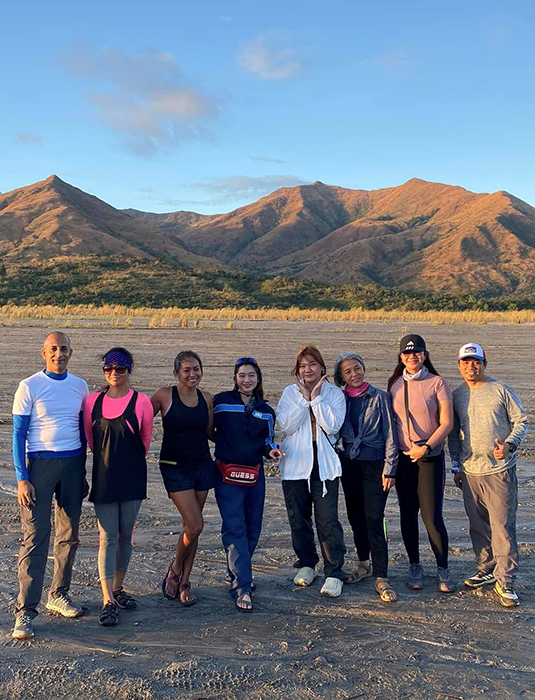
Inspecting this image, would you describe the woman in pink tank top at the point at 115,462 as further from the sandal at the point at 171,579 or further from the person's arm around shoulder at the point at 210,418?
the person's arm around shoulder at the point at 210,418

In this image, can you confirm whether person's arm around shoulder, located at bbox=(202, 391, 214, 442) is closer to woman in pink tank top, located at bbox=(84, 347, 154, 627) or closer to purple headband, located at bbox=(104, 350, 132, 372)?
woman in pink tank top, located at bbox=(84, 347, 154, 627)

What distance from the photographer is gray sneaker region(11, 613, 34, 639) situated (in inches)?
164

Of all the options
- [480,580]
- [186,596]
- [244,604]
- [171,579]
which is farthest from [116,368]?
[480,580]

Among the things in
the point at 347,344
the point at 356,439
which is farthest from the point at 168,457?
the point at 347,344

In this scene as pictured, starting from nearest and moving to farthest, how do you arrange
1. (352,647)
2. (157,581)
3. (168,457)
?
(352,647), (168,457), (157,581)

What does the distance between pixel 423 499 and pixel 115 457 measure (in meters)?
2.37

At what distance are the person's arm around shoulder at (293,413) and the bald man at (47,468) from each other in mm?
1511

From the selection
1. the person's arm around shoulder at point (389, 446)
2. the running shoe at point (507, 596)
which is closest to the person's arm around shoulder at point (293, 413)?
the person's arm around shoulder at point (389, 446)

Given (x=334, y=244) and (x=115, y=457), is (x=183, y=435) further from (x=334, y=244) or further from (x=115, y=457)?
(x=334, y=244)

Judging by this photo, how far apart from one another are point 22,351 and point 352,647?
18971 millimetres

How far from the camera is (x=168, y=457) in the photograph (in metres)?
4.73

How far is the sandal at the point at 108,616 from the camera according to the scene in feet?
14.3

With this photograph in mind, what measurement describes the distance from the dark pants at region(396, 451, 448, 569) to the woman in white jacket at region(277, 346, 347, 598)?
0.52m

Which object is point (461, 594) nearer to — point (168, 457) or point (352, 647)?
point (352, 647)
